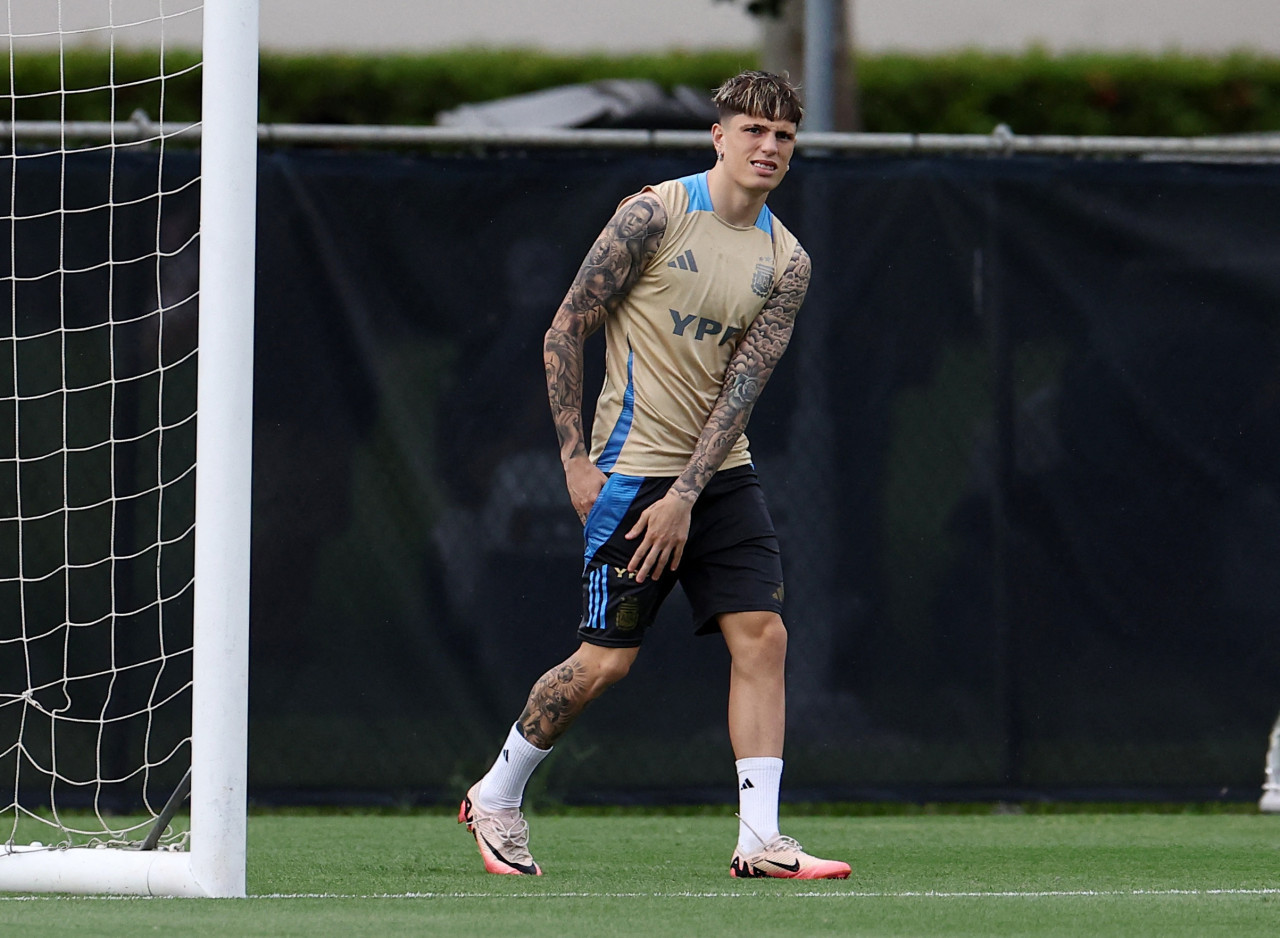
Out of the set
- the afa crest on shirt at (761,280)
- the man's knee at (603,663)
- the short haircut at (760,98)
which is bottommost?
the man's knee at (603,663)

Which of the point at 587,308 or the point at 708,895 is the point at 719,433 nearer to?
the point at 587,308

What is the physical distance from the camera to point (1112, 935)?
11.6 ft

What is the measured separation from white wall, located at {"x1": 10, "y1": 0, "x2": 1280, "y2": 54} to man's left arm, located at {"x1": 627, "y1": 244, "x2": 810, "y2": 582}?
8.23 metres

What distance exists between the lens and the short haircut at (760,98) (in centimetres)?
446

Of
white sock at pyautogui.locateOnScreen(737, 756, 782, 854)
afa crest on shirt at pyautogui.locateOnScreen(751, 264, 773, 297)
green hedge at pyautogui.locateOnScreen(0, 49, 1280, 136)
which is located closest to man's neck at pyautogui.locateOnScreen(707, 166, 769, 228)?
afa crest on shirt at pyautogui.locateOnScreen(751, 264, 773, 297)

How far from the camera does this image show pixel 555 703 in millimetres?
4574

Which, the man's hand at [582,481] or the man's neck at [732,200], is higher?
the man's neck at [732,200]

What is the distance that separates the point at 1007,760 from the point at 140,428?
306 centimetres

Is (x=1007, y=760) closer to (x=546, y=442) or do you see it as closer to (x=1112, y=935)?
(x=546, y=442)

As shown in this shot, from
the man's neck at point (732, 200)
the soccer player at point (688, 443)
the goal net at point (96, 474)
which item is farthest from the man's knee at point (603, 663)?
the goal net at point (96, 474)

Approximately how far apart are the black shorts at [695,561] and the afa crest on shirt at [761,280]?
44cm

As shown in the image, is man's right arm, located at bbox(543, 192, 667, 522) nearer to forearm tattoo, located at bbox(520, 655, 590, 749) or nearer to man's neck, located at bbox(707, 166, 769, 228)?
man's neck, located at bbox(707, 166, 769, 228)

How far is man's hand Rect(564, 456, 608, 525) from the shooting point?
14.7ft

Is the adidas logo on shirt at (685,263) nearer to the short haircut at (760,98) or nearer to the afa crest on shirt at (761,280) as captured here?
the afa crest on shirt at (761,280)
